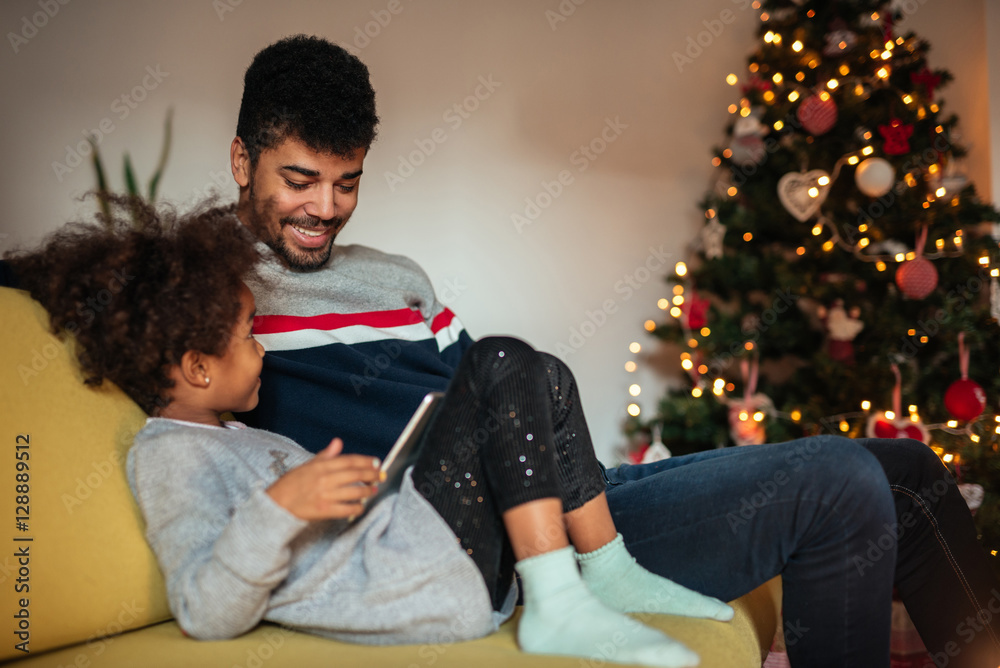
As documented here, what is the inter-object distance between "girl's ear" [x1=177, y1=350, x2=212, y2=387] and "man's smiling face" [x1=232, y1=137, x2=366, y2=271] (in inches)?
14.2

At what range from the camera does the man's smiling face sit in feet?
4.28

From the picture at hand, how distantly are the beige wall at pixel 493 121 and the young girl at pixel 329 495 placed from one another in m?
0.86

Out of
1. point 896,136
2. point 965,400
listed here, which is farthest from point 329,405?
point 896,136

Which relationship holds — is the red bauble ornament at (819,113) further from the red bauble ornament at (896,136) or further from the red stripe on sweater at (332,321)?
the red stripe on sweater at (332,321)

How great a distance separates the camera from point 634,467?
50.5 inches

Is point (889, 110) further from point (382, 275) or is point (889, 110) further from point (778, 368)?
point (382, 275)

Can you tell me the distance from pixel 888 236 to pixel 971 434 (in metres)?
0.60

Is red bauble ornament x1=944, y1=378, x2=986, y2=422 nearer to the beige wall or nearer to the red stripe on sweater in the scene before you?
the beige wall

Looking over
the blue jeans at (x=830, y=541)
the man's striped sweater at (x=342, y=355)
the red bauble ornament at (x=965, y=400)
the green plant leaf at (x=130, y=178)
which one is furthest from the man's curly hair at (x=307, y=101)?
the red bauble ornament at (x=965, y=400)

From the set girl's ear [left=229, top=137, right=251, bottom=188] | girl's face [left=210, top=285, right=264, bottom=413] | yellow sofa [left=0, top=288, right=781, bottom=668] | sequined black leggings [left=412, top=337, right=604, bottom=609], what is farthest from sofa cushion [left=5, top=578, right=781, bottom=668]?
girl's ear [left=229, top=137, right=251, bottom=188]

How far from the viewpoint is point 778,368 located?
2.68 m

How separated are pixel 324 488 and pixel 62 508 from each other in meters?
0.36

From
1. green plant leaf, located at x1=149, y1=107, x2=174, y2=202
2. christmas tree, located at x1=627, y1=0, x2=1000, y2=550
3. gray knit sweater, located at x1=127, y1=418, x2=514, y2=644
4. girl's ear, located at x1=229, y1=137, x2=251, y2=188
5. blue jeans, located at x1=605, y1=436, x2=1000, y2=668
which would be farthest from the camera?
christmas tree, located at x1=627, y1=0, x2=1000, y2=550

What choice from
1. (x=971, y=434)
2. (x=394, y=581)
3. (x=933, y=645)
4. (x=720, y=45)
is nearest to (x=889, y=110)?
(x=720, y=45)
